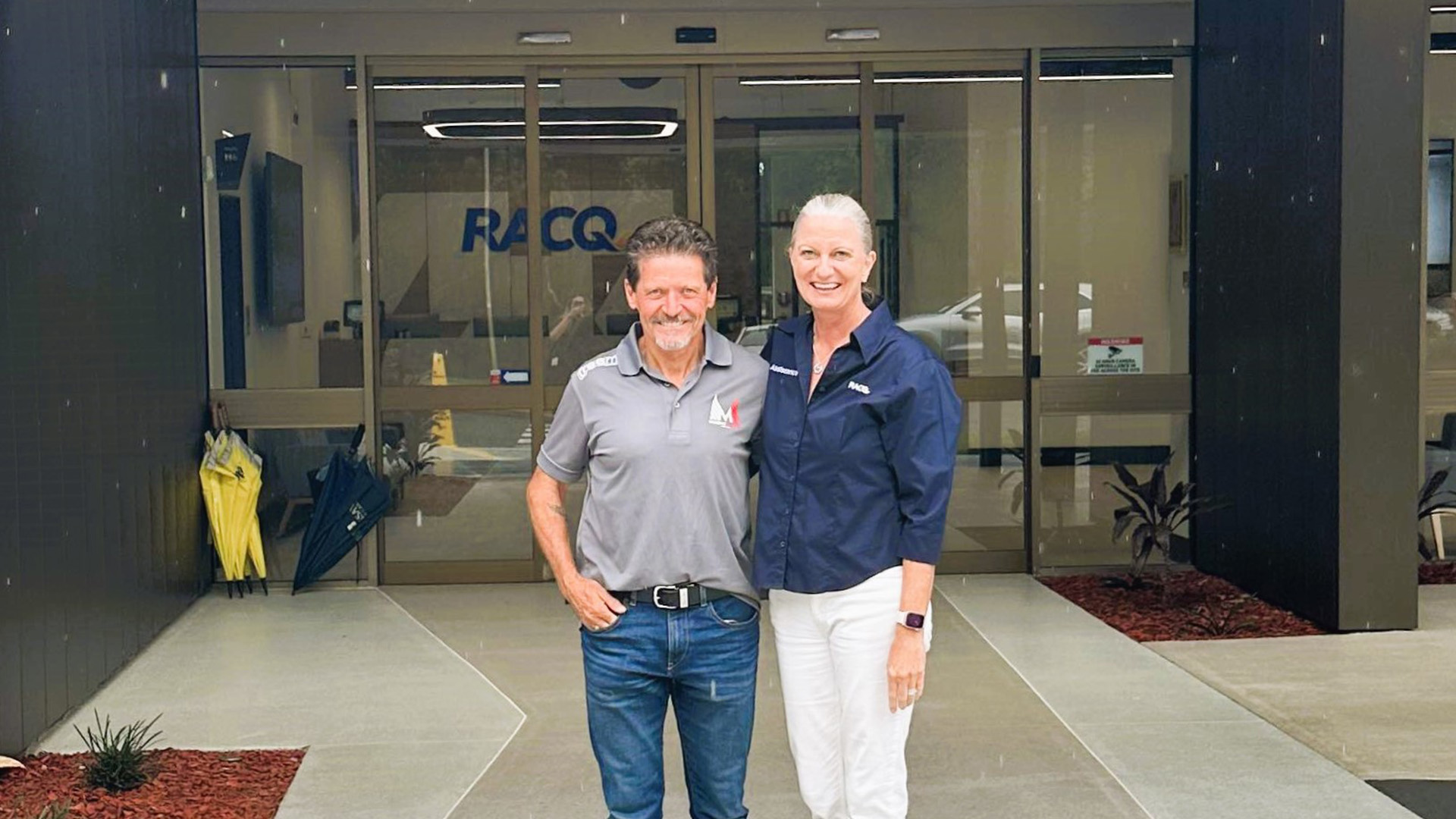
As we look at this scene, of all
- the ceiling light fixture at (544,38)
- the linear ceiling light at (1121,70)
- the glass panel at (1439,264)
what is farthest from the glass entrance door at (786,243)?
the glass panel at (1439,264)

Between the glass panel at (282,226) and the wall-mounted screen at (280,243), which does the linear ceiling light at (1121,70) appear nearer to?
the glass panel at (282,226)

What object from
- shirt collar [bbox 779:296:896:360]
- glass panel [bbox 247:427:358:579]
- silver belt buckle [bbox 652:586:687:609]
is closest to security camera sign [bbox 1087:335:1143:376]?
glass panel [bbox 247:427:358:579]

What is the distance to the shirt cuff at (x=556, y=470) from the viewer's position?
3.87 metres

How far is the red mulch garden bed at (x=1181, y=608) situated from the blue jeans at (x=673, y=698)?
439 cm

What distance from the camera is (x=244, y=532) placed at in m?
9.12

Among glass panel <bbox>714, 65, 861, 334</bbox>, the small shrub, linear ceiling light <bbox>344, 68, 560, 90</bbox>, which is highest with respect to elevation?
linear ceiling light <bbox>344, 68, 560, 90</bbox>

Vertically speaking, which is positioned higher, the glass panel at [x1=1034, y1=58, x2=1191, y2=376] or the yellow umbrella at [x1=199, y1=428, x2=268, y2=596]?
the glass panel at [x1=1034, y1=58, x2=1191, y2=376]

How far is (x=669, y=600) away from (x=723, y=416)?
1.40 ft

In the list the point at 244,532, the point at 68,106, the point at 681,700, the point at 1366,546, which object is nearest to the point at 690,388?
the point at 681,700

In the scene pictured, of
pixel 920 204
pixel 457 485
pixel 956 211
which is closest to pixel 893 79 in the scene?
pixel 920 204

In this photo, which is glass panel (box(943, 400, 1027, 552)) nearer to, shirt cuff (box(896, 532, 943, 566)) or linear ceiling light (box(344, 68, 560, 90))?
linear ceiling light (box(344, 68, 560, 90))

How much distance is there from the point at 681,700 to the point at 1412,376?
5.14 meters

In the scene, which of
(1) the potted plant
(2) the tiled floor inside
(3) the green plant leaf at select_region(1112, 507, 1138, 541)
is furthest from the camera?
(3) the green plant leaf at select_region(1112, 507, 1138, 541)

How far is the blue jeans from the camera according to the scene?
371 centimetres
